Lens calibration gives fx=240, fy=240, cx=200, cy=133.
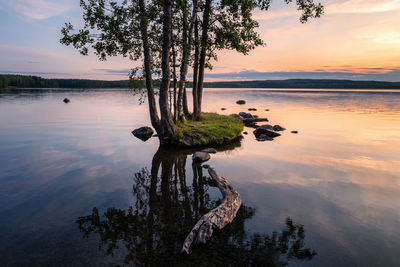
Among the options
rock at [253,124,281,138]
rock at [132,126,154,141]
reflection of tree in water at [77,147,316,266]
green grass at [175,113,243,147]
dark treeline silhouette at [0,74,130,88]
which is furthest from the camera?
dark treeline silhouette at [0,74,130,88]

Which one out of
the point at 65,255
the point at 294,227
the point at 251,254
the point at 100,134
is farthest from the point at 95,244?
the point at 100,134

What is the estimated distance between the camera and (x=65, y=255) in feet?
19.1

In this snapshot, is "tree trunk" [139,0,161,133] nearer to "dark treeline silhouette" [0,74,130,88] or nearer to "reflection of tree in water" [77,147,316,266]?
"reflection of tree in water" [77,147,316,266]

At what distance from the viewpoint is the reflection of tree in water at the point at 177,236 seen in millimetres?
5758

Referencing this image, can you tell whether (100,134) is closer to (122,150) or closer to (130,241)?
(122,150)

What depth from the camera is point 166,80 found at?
52.3 ft

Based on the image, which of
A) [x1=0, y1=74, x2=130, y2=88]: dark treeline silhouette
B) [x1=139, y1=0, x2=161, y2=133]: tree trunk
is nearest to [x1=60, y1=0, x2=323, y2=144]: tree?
[x1=139, y1=0, x2=161, y2=133]: tree trunk

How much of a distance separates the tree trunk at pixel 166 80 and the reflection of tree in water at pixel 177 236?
766 centimetres

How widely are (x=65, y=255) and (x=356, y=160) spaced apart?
15422 mm

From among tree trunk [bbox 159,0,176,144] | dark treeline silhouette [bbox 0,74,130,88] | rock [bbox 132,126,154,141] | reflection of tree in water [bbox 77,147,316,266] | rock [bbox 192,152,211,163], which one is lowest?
reflection of tree in water [bbox 77,147,316,266]

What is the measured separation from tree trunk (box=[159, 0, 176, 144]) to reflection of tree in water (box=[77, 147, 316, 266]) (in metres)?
7.66

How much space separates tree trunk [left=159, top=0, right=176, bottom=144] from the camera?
48.9 ft

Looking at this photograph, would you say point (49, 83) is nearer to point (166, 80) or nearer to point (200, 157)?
point (166, 80)

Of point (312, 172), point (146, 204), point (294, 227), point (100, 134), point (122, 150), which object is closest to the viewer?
point (294, 227)
